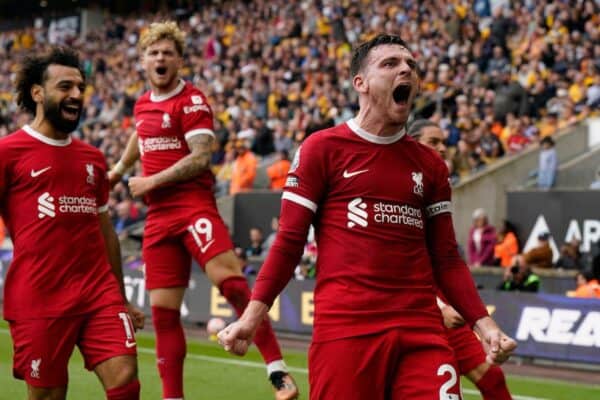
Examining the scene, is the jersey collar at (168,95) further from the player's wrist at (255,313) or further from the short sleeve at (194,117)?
the player's wrist at (255,313)

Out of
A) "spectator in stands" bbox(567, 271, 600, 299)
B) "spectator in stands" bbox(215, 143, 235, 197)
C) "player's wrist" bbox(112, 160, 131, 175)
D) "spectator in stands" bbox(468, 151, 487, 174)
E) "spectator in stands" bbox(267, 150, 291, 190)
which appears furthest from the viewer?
"spectator in stands" bbox(215, 143, 235, 197)

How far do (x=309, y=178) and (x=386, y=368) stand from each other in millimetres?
886

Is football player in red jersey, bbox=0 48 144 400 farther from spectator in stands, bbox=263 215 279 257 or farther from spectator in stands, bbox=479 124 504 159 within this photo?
spectator in stands, bbox=479 124 504 159

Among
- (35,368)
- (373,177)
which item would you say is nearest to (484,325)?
(373,177)

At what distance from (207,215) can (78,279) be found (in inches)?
78.4

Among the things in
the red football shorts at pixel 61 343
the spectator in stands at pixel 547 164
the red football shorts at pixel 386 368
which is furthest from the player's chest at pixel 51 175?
the spectator in stands at pixel 547 164

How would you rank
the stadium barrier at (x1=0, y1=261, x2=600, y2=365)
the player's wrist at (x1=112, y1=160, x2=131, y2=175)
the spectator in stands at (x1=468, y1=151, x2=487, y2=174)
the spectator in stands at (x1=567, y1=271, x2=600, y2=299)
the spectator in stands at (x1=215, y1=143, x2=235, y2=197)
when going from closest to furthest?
the player's wrist at (x1=112, y1=160, x2=131, y2=175) → the stadium barrier at (x1=0, y1=261, x2=600, y2=365) → the spectator in stands at (x1=567, y1=271, x2=600, y2=299) → the spectator in stands at (x1=468, y1=151, x2=487, y2=174) → the spectator in stands at (x1=215, y1=143, x2=235, y2=197)

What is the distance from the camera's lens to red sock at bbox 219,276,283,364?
842 centimetres

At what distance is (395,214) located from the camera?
17.9ft

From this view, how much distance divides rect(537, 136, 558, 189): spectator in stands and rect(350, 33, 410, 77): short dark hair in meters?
13.6

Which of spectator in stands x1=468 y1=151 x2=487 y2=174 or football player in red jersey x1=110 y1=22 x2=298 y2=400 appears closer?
football player in red jersey x1=110 y1=22 x2=298 y2=400

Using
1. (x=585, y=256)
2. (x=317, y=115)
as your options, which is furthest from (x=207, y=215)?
(x=317, y=115)

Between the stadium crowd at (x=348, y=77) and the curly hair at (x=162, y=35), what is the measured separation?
33.9ft

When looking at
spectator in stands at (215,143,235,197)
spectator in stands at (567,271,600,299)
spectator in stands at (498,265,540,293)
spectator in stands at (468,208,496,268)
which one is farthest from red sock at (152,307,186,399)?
spectator in stands at (215,143,235,197)
